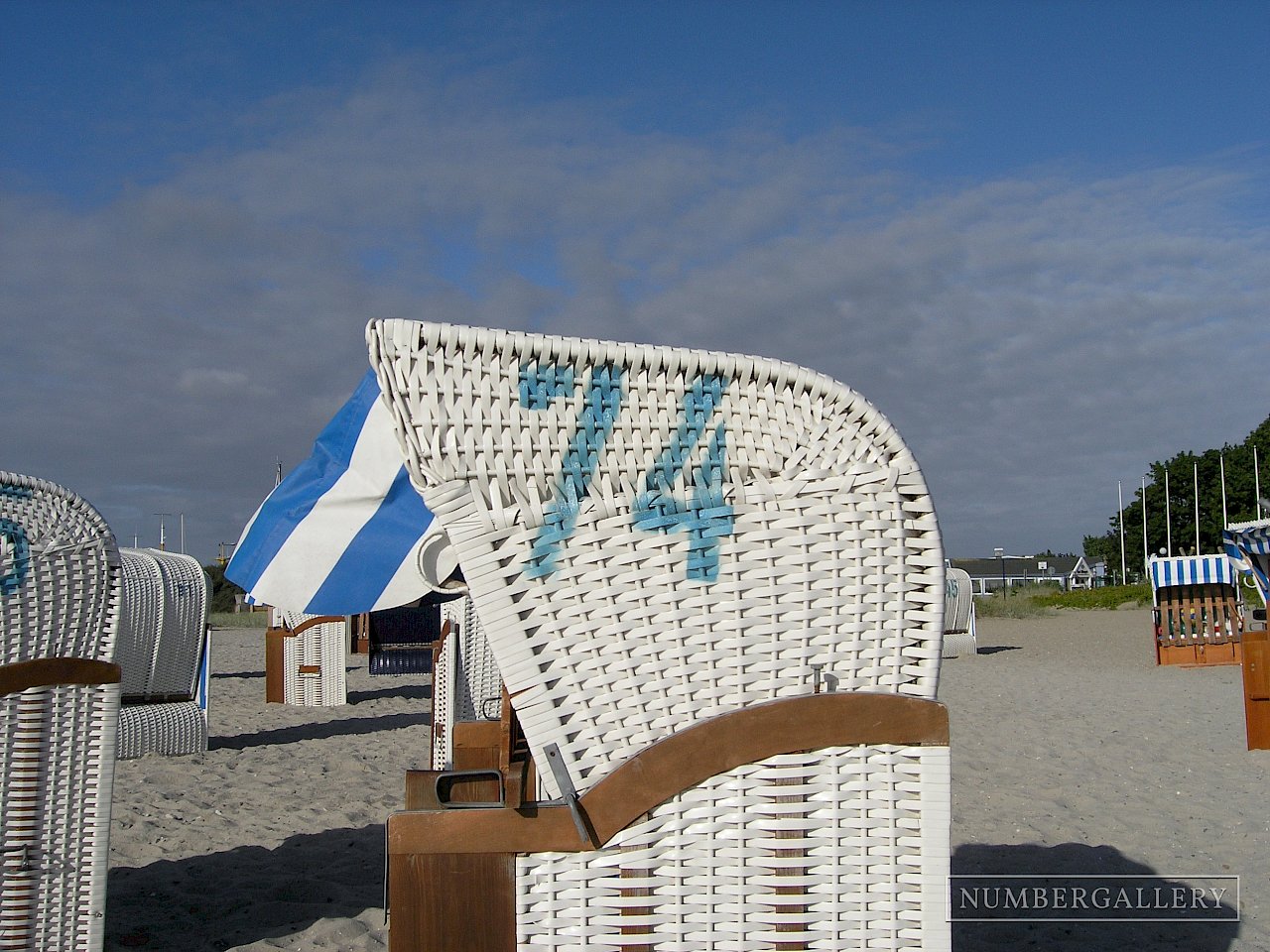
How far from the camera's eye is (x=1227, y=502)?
186 feet

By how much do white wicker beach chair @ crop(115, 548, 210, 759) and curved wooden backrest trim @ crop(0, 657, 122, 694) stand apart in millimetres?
6158

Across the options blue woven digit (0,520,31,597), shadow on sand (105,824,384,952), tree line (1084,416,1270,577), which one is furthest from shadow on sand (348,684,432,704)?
tree line (1084,416,1270,577)

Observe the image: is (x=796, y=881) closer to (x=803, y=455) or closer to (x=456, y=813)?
(x=456, y=813)

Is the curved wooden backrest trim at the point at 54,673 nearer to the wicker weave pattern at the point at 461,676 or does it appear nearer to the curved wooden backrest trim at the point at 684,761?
the curved wooden backrest trim at the point at 684,761

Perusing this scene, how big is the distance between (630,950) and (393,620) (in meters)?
16.5

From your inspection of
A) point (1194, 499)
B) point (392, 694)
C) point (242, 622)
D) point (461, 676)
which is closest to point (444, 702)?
point (461, 676)

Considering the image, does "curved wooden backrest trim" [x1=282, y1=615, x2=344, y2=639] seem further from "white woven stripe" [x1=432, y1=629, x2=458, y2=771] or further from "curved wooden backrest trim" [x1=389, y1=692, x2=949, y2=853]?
"curved wooden backrest trim" [x1=389, y1=692, x2=949, y2=853]

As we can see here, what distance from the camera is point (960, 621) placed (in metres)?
21.5

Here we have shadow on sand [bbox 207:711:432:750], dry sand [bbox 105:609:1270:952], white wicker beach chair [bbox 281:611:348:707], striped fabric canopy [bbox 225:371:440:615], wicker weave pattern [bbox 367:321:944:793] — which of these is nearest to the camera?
wicker weave pattern [bbox 367:321:944:793]

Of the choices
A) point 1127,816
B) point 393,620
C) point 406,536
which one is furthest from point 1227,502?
point 406,536

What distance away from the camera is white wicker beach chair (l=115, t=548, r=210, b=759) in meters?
9.37

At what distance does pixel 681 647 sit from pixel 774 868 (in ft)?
1.45

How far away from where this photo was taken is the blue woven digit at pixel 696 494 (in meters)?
1.98

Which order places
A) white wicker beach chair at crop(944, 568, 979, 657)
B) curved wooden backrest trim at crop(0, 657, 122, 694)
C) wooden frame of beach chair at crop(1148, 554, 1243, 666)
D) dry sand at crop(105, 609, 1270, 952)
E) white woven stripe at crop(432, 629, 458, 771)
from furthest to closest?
1. white wicker beach chair at crop(944, 568, 979, 657)
2. wooden frame of beach chair at crop(1148, 554, 1243, 666)
3. white woven stripe at crop(432, 629, 458, 771)
4. dry sand at crop(105, 609, 1270, 952)
5. curved wooden backrest trim at crop(0, 657, 122, 694)
